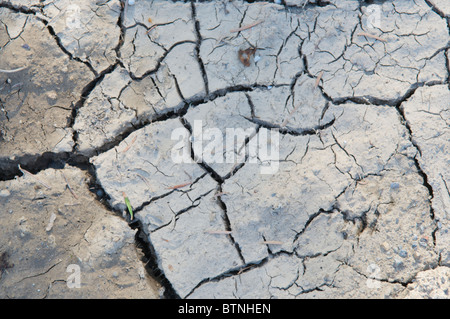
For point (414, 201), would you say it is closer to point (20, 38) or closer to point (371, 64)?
point (371, 64)

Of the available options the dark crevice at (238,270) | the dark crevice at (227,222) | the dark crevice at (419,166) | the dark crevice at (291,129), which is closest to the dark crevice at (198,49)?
the dark crevice at (291,129)

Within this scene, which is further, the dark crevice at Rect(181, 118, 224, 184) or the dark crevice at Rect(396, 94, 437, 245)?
the dark crevice at Rect(181, 118, 224, 184)

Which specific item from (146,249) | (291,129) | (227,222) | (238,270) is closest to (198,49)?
(291,129)

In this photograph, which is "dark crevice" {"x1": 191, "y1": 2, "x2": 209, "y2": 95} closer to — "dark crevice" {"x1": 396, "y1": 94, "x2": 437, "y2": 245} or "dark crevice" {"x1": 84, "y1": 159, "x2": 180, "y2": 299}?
"dark crevice" {"x1": 84, "y1": 159, "x2": 180, "y2": 299}

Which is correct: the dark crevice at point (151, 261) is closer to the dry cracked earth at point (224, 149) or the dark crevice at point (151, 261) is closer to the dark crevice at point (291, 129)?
the dry cracked earth at point (224, 149)

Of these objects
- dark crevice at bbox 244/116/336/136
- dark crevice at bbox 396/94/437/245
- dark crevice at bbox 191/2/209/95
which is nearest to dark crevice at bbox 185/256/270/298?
dark crevice at bbox 244/116/336/136

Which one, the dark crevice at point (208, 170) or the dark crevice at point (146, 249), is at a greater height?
the dark crevice at point (208, 170)

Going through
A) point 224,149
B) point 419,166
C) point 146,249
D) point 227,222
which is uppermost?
point 224,149

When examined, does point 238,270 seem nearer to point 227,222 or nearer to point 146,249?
point 227,222
